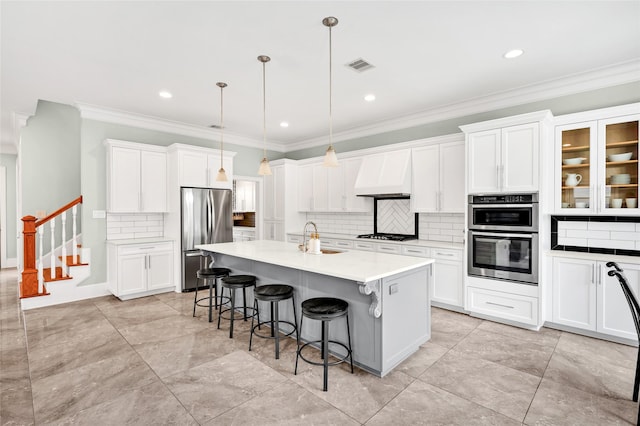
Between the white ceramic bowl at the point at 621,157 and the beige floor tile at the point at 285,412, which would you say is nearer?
the beige floor tile at the point at 285,412

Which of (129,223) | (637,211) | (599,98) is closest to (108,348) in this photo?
(129,223)

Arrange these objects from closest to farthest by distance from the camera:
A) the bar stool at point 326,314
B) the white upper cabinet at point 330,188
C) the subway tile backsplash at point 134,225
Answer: the bar stool at point 326,314 → the subway tile backsplash at point 134,225 → the white upper cabinet at point 330,188

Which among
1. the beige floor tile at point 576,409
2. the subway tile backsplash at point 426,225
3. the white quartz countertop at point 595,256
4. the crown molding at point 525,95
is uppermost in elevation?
the crown molding at point 525,95

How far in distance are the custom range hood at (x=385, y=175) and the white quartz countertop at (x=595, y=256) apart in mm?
2012

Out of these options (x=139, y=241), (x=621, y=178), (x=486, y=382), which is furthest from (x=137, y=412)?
(x=621, y=178)

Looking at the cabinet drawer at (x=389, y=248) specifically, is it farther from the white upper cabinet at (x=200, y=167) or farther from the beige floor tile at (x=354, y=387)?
the white upper cabinet at (x=200, y=167)

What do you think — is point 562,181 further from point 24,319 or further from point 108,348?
point 24,319

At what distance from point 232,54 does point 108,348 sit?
10.5ft

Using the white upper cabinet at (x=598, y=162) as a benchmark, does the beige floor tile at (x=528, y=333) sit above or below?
below

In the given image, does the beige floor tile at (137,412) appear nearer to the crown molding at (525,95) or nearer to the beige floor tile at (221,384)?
the beige floor tile at (221,384)

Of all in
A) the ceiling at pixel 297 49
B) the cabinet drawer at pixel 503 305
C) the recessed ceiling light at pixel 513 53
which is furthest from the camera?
the cabinet drawer at pixel 503 305

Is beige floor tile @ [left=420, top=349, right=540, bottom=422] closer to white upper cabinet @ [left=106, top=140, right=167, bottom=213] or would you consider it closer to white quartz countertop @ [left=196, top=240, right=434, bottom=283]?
white quartz countertop @ [left=196, top=240, right=434, bottom=283]

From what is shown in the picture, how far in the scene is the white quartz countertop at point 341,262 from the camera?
96.3 inches

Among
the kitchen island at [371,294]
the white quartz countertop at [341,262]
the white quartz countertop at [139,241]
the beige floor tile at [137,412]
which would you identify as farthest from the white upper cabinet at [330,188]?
the beige floor tile at [137,412]
